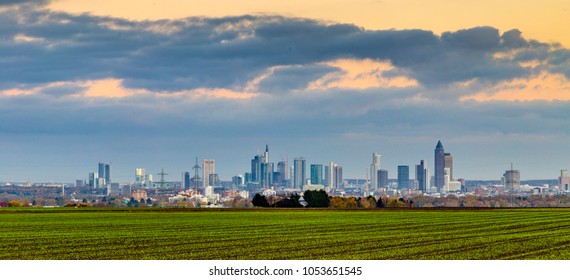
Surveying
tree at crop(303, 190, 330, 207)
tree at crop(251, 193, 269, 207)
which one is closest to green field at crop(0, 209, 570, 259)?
tree at crop(251, 193, 269, 207)

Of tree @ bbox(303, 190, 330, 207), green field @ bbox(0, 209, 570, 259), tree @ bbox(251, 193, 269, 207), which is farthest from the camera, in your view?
tree @ bbox(303, 190, 330, 207)

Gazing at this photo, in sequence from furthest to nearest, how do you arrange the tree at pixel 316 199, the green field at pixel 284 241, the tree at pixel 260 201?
the tree at pixel 316 199 < the tree at pixel 260 201 < the green field at pixel 284 241

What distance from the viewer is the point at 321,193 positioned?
516 ft

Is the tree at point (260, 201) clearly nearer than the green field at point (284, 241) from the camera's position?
No

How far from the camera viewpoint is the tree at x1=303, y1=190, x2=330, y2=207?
15452 cm

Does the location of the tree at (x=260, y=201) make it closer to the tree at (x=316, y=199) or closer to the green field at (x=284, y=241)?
the tree at (x=316, y=199)

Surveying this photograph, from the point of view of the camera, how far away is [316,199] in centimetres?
15525

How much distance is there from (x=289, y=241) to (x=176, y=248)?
847cm

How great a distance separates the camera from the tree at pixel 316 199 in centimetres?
15452

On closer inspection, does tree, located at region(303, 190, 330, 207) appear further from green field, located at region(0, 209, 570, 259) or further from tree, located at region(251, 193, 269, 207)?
green field, located at region(0, 209, 570, 259)

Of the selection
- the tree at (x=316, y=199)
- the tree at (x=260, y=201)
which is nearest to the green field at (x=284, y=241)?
the tree at (x=260, y=201)

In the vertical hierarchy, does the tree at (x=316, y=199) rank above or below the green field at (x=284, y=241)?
above
